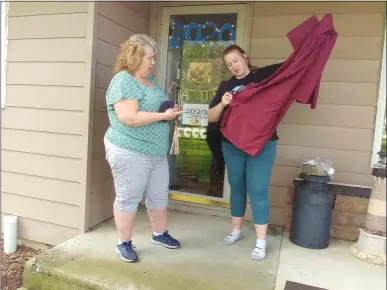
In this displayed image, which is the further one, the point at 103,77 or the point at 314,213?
the point at 103,77

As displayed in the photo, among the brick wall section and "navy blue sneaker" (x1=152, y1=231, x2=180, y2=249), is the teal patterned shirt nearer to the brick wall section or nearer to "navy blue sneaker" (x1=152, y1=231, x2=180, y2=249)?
"navy blue sneaker" (x1=152, y1=231, x2=180, y2=249)

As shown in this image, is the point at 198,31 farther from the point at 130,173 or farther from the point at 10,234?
the point at 10,234

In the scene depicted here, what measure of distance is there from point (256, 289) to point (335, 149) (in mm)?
1345

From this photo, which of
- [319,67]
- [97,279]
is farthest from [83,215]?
[319,67]

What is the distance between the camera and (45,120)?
2721mm

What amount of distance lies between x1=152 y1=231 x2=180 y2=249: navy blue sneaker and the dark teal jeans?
55cm

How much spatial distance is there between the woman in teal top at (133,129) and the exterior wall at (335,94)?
115 cm

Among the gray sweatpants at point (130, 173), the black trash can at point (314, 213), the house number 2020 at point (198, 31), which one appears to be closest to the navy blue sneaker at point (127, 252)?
the gray sweatpants at point (130, 173)

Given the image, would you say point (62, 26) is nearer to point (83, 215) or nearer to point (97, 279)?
point (83, 215)

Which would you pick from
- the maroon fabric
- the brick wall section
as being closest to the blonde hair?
the maroon fabric

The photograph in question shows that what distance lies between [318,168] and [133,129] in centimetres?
133

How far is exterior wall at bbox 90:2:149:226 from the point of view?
2.58 meters

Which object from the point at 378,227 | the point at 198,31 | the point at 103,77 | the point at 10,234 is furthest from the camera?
the point at 198,31

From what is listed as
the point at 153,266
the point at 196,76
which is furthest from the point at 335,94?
the point at 153,266
